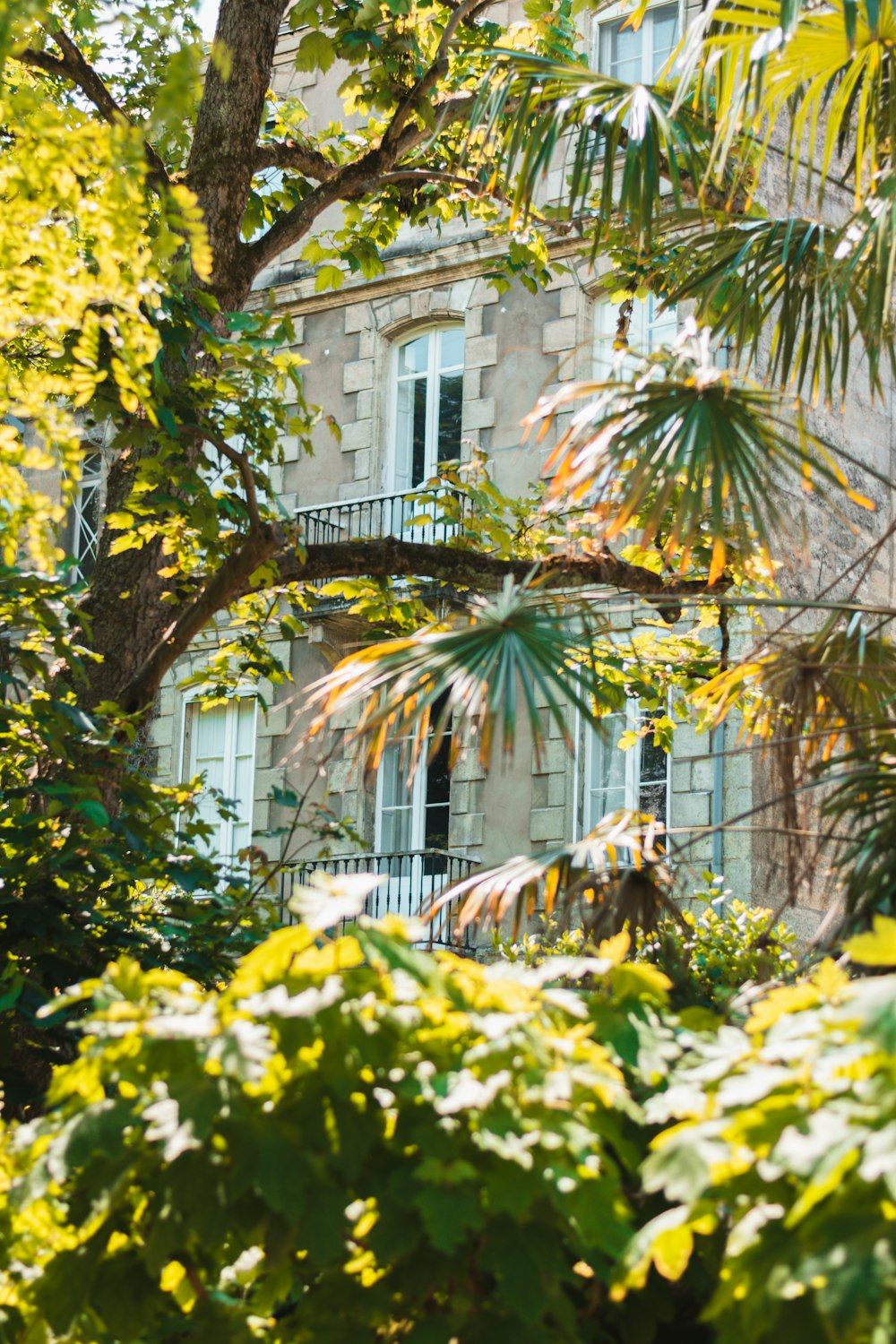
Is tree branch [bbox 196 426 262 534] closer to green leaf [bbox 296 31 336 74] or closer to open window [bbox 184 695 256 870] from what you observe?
green leaf [bbox 296 31 336 74]

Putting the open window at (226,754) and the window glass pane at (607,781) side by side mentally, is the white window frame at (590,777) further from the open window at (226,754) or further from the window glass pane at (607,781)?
the open window at (226,754)

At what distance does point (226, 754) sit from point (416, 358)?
183 inches

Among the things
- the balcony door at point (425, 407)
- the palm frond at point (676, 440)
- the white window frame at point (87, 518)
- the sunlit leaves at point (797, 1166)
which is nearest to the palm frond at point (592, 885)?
the palm frond at point (676, 440)

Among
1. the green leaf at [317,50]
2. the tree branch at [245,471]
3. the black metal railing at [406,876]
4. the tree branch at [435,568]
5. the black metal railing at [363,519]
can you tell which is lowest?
the black metal railing at [406,876]

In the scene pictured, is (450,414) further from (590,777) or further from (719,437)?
(719,437)

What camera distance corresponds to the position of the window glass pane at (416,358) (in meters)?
16.8

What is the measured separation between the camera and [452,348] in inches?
654

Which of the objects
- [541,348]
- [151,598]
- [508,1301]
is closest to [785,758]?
[508,1301]

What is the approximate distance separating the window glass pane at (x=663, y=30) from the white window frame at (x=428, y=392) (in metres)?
3.23

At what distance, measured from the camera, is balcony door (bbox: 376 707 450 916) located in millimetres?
15234

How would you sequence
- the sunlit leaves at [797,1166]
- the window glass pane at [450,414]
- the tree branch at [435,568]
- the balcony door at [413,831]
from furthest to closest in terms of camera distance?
the window glass pane at [450,414] < the balcony door at [413,831] < the tree branch at [435,568] < the sunlit leaves at [797,1166]

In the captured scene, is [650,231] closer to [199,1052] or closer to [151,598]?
[151,598]

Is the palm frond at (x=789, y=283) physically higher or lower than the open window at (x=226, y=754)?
higher

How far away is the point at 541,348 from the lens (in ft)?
50.5
